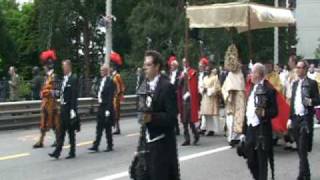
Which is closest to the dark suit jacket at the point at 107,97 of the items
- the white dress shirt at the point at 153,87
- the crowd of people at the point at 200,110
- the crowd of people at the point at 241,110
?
the crowd of people at the point at 200,110

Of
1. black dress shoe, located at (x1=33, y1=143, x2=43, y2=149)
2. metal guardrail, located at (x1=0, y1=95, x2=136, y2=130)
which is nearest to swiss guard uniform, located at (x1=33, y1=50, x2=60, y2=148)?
black dress shoe, located at (x1=33, y1=143, x2=43, y2=149)

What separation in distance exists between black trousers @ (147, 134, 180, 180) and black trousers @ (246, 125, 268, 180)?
271 centimetres

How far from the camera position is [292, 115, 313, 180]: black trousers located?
33.8 feet

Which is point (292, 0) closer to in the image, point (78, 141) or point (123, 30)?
point (123, 30)

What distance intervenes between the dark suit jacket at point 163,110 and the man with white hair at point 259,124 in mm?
2849

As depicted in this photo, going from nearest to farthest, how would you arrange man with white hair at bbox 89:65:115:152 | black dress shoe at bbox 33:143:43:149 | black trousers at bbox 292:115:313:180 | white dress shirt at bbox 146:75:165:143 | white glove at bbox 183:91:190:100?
white dress shirt at bbox 146:75:165:143 < black trousers at bbox 292:115:313:180 < man with white hair at bbox 89:65:115:152 < black dress shoe at bbox 33:143:43:149 < white glove at bbox 183:91:190:100

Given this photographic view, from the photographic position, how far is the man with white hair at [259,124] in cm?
951

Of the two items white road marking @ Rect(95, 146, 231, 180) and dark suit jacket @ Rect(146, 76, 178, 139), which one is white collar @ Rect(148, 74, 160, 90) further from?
white road marking @ Rect(95, 146, 231, 180)

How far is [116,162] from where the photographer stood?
12844mm

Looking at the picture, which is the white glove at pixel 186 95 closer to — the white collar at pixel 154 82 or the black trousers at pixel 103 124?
the black trousers at pixel 103 124

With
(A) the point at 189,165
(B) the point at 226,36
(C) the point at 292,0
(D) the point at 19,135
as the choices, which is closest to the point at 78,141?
(D) the point at 19,135

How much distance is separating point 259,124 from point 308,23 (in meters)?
72.6

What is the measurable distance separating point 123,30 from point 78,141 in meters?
36.1

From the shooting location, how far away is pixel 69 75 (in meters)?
13.6
